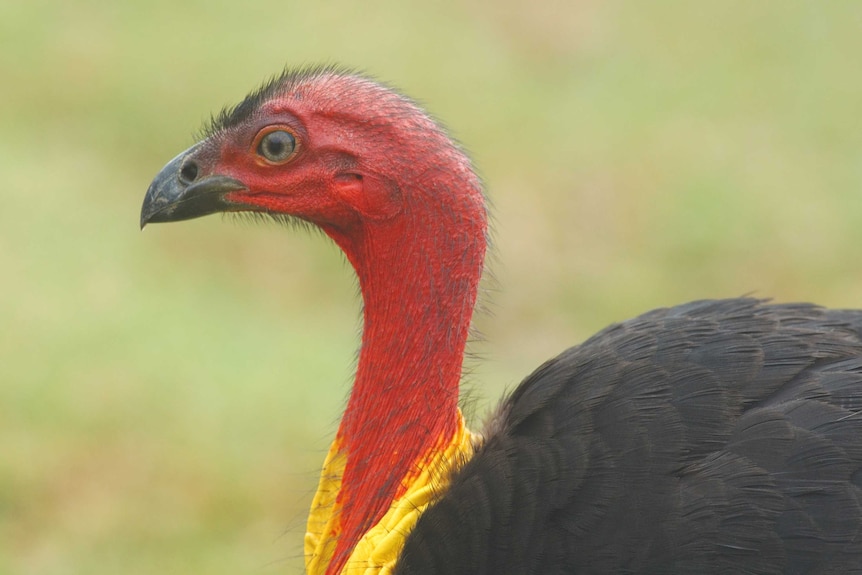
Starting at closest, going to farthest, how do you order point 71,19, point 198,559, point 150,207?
point 150,207
point 198,559
point 71,19

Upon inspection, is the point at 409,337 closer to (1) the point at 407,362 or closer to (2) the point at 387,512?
(1) the point at 407,362

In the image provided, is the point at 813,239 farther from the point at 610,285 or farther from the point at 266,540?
the point at 266,540

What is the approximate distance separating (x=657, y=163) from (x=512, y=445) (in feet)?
20.3

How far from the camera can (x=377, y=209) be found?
10.5 feet

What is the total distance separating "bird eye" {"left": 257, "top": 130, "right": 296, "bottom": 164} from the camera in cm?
321

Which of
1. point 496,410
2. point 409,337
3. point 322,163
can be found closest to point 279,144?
point 322,163

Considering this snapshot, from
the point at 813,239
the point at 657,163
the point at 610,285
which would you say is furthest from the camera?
the point at 657,163

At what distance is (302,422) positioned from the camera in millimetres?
6230

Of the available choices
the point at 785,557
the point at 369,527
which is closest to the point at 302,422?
the point at 369,527

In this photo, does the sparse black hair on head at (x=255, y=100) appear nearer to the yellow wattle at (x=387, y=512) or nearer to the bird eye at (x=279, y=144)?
the bird eye at (x=279, y=144)

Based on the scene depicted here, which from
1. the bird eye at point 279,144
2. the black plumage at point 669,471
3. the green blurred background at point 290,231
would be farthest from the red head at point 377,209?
the green blurred background at point 290,231

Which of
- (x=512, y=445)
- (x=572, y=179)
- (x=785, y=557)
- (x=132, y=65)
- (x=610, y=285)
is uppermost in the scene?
(x=132, y=65)

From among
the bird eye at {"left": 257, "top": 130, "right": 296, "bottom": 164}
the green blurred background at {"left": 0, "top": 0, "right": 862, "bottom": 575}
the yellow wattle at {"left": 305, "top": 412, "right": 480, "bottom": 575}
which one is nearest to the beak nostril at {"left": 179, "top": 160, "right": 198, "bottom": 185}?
the bird eye at {"left": 257, "top": 130, "right": 296, "bottom": 164}

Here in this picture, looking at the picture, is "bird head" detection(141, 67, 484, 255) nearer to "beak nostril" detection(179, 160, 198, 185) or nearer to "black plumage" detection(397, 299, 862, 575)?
"beak nostril" detection(179, 160, 198, 185)
